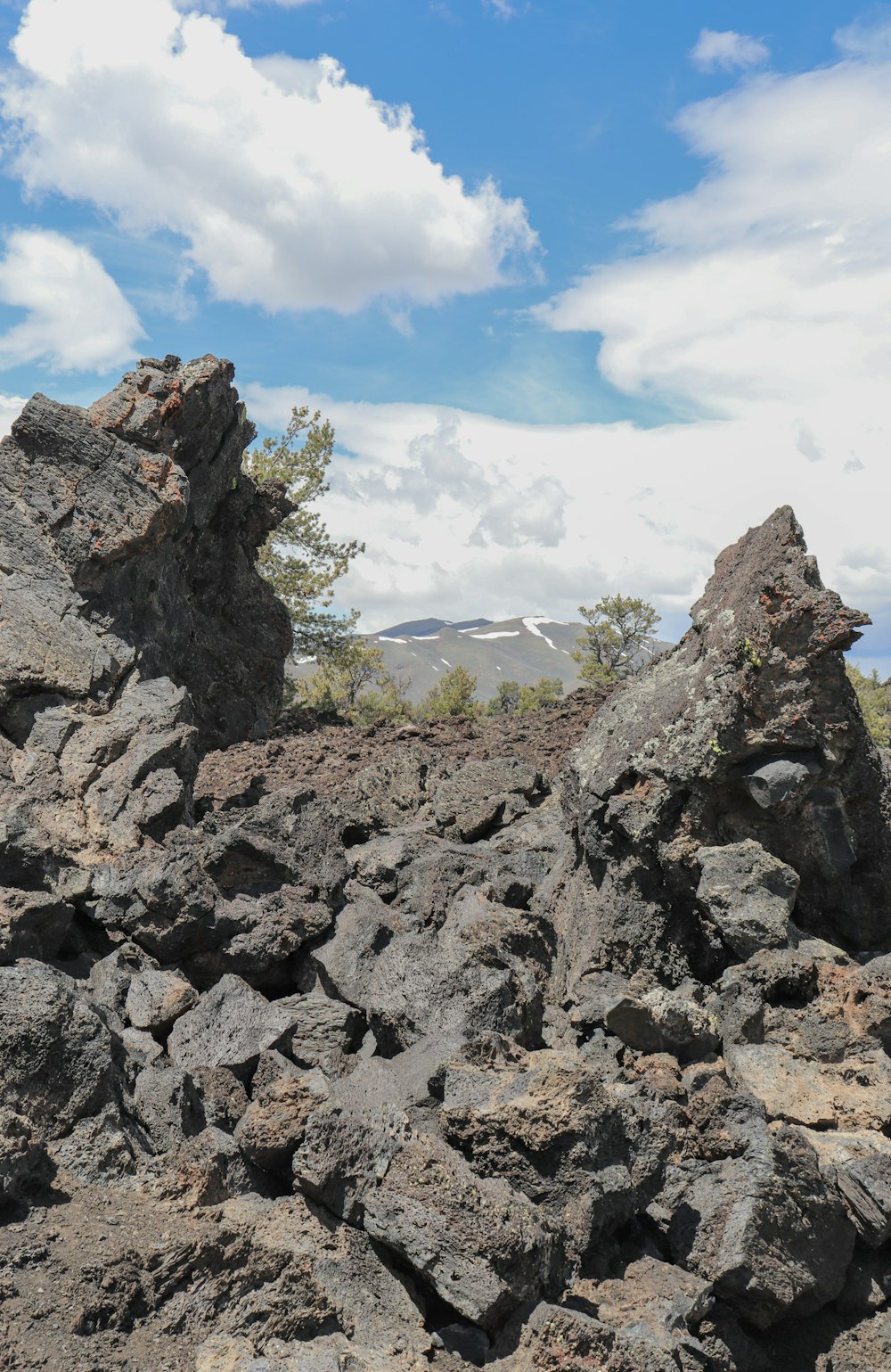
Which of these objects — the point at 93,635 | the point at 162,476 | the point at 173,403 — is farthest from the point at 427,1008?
the point at 173,403

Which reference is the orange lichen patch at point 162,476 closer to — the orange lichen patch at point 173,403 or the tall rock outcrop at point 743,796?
the orange lichen patch at point 173,403

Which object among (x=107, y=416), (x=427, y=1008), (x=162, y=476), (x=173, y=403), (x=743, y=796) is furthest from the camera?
(x=173, y=403)

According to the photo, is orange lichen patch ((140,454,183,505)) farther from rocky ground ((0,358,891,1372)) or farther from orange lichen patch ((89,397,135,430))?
orange lichen patch ((89,397,135,430))

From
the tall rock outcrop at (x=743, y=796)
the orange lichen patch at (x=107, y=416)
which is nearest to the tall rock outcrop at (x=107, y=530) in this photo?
the orange lichen patch at (x=107, y=416)

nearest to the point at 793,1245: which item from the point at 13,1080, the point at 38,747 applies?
the point at 13,1080

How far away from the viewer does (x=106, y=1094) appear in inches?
242

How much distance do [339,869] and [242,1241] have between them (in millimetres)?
4521

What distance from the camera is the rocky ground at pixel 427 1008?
524cm

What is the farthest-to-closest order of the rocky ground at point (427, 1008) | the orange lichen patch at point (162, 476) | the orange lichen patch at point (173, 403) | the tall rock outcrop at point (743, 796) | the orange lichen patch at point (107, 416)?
the orange lichen patch at point (173, 403)
the orange lichen patch at point (162, 476)
the orange lichen patch at point (107, 416)
the tall rock outcrop at point (743, 796)
the rocky ground at point (427, 1008)

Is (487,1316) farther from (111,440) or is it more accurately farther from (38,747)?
(111,440)

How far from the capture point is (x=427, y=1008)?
24.9ft

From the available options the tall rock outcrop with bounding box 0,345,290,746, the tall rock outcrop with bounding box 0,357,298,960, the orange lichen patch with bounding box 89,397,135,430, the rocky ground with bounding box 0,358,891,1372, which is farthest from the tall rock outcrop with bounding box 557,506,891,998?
the orange lichen patch with bounding box 89,397,135,430

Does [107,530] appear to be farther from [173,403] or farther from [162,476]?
[173,403]

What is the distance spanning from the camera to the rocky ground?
524cm
